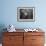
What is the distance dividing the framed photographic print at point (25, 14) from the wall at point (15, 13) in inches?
3.9

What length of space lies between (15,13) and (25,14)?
13.1 inches

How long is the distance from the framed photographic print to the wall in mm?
100

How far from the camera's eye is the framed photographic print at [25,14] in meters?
4.42

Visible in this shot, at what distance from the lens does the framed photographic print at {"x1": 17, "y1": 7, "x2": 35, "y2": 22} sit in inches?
174

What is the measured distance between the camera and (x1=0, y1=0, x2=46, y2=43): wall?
14.5 feet

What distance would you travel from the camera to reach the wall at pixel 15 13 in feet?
14.5

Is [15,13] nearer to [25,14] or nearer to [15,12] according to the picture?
[15,12]

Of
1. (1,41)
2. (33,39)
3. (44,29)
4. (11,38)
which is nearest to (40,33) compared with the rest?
(33,39)

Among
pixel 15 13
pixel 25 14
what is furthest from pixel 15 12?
pixel 25 14

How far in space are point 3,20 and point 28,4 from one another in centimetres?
98

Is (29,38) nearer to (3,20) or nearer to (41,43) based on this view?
(41,43)

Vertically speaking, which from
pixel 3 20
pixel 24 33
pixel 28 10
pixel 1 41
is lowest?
pixel 1 41

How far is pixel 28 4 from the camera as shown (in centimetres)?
→ 443

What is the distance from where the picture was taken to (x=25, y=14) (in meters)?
4.47
